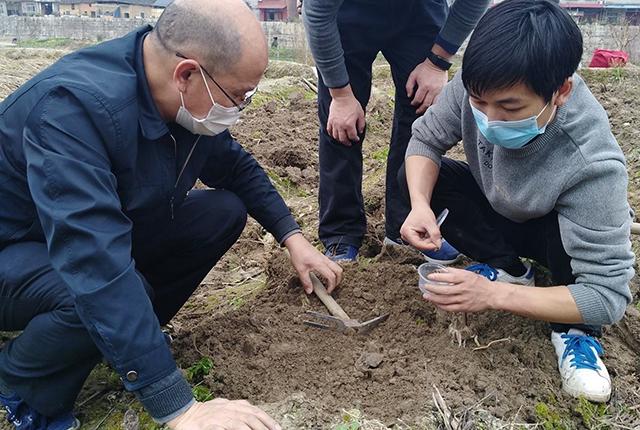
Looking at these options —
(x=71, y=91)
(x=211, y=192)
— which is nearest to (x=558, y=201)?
(x=211, y=192)

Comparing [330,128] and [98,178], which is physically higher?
[98,178]

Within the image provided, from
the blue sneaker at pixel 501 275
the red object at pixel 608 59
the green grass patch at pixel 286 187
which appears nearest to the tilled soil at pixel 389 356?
the blue sneaker at pixel 501 275

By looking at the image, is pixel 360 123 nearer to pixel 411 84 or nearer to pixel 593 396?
pixel 411 84

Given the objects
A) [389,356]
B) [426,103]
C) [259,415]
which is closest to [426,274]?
[389,356]

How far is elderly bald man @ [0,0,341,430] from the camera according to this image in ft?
5.89

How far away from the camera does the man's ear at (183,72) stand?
2049mm

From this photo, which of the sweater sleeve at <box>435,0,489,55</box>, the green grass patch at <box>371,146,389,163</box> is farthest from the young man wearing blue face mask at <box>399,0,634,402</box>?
the green grass patch at <box>371,146,389,163</box>

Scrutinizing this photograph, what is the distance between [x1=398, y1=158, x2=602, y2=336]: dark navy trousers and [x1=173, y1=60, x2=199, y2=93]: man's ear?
4.21ft

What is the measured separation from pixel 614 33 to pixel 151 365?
14.3m

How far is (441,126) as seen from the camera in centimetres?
285

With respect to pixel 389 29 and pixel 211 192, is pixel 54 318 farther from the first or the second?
pixel 389 29

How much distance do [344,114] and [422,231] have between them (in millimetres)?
920

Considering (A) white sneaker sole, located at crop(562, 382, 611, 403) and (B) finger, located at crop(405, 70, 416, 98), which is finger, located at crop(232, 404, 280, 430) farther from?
(B) finger, located at crop(405, 70, 416, 98)

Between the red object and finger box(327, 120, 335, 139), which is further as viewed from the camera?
the red object
